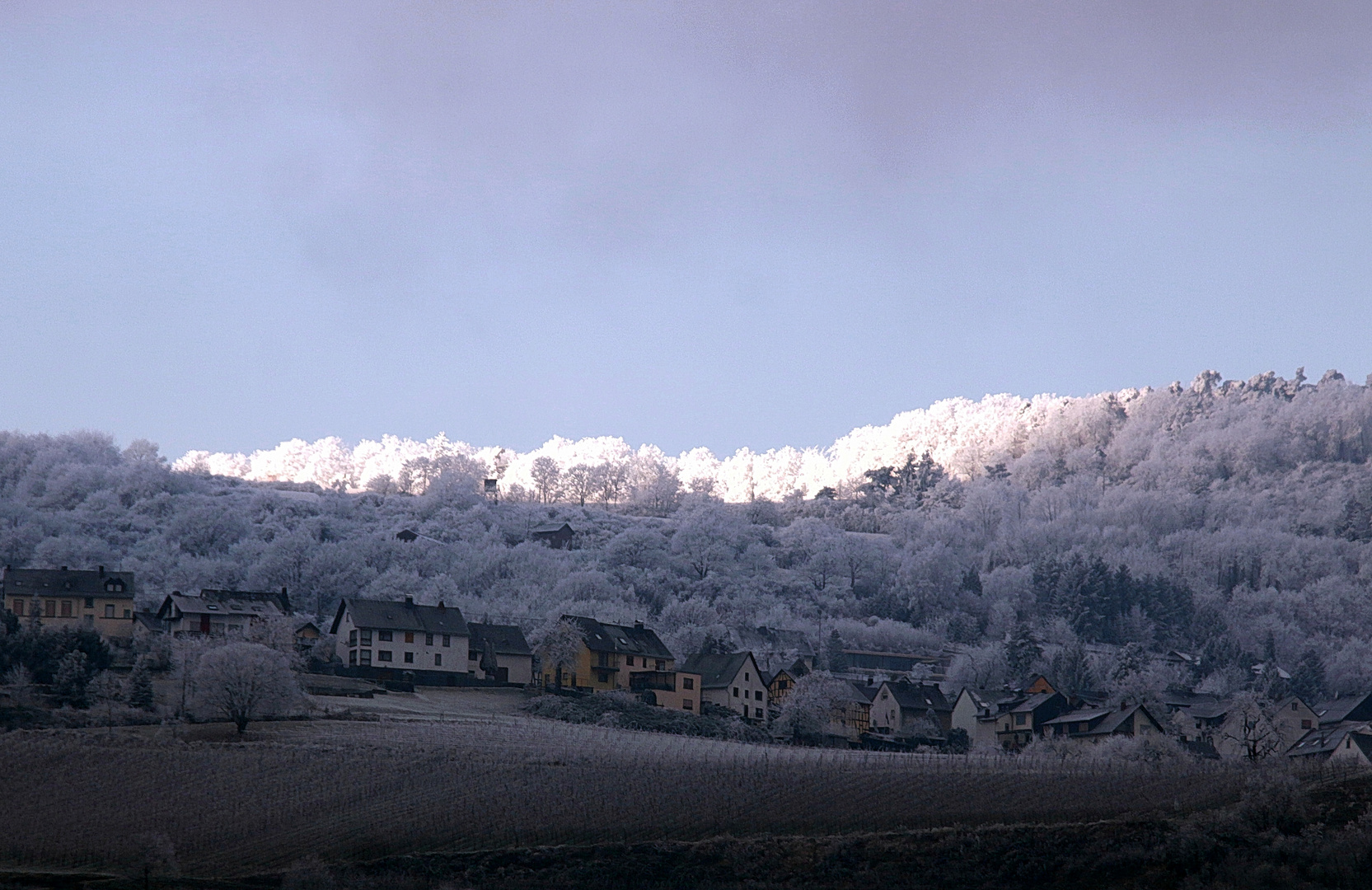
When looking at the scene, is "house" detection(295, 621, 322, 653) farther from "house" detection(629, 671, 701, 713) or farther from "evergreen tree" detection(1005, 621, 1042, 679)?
"evergreen tree" detection(1005, 621, 1042, 679)

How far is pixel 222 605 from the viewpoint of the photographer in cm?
8450

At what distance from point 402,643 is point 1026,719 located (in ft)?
115

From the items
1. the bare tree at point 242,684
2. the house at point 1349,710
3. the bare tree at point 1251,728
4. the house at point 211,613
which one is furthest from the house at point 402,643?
the house at point 1349,710

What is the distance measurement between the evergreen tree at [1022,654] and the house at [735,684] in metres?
29.5

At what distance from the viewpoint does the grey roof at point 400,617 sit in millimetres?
81375

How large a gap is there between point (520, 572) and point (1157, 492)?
9690cm

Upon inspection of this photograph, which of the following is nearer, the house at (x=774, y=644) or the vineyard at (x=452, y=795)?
the vineyard at (x=452, y=795)

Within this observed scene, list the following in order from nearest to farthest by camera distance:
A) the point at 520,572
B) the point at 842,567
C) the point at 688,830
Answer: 1. the point at 688,830
2. the point at 520,572
3. the point at 842,567

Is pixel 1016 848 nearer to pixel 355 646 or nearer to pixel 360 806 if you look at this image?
pixel 360 806

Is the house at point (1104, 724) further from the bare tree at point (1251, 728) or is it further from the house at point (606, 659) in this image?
the house at point (606, 659)

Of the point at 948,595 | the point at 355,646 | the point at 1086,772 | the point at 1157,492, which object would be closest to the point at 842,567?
the point at 948,595

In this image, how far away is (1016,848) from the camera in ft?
132

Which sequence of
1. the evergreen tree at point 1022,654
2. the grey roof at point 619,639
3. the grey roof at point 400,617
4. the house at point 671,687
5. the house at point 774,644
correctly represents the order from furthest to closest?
the house at point 774,644 < the evergreen tree at point 1022,654 < the grey roof at point 619,639 < the house at point 671,687 < the grey roof at point 400,617

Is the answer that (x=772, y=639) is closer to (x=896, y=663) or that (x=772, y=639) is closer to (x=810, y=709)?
(x=896, y=663)
